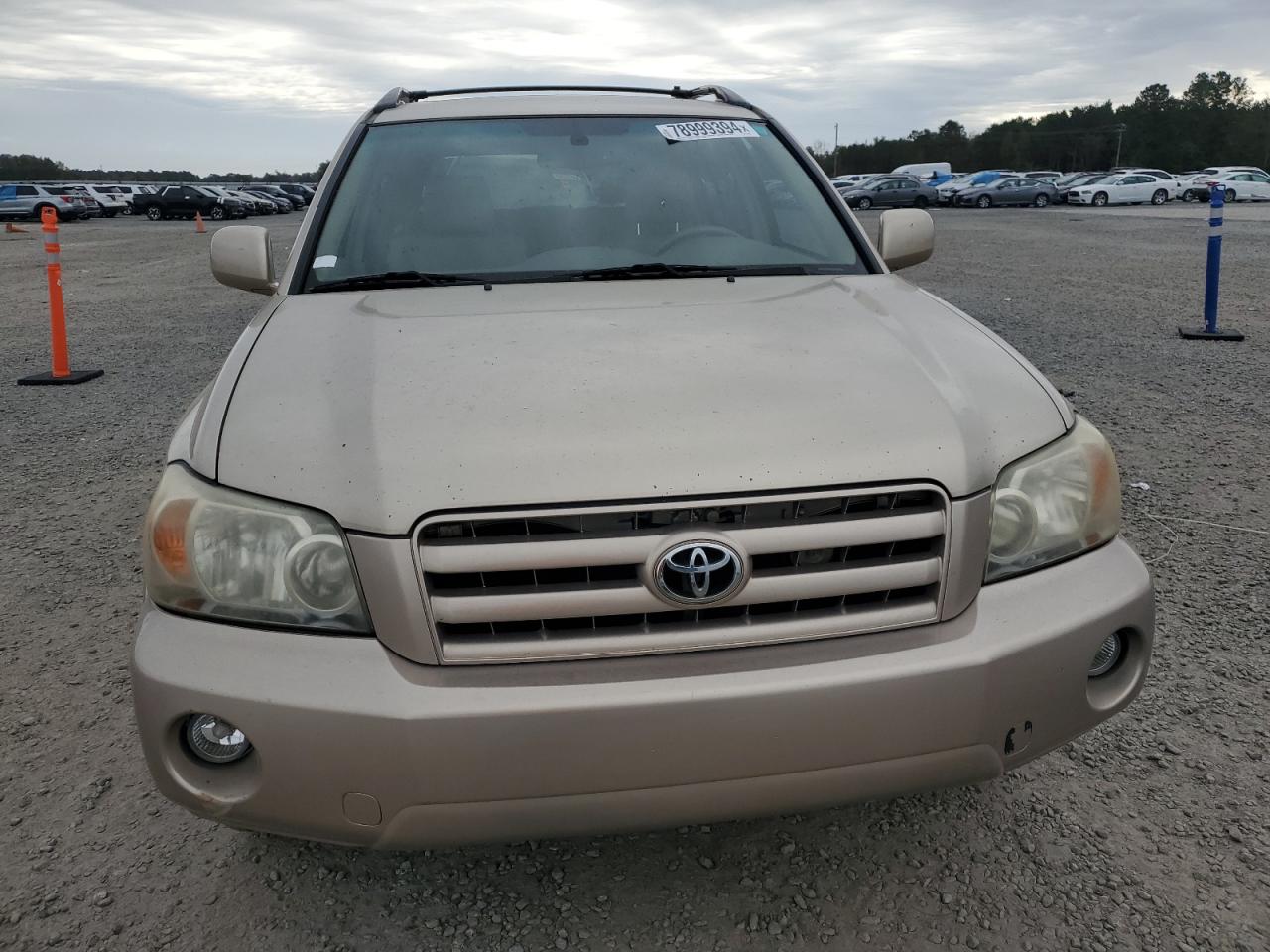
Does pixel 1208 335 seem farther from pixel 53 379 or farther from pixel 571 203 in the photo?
pixel 53 379

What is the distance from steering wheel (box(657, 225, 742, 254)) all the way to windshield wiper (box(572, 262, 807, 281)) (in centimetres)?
10

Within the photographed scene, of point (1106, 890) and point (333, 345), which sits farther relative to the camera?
point (333, 345)

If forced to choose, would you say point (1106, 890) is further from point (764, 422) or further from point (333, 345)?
point (333, 345)

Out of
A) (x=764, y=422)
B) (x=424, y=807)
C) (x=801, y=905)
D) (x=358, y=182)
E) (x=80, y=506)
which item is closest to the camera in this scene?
(x=424, y=807)

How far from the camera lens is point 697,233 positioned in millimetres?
2836

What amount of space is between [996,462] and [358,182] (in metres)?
2.02

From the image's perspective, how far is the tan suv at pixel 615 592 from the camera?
1583mm

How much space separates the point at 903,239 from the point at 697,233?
2.24 ft

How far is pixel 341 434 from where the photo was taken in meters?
1.76

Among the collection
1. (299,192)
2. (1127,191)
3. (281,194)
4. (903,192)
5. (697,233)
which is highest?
(299,192)

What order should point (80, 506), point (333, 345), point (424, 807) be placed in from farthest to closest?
point (80, 506) → point (333, 345) → point (424, 807)

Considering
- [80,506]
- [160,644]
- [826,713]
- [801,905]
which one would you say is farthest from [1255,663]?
[80,506]

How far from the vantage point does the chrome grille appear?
5.25 feet

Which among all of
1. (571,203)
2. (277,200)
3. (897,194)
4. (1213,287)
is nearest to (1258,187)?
(897,194)
